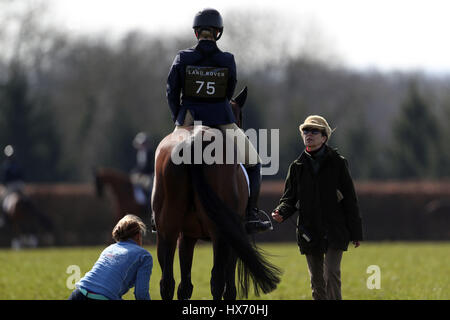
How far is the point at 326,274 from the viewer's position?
6328 mm

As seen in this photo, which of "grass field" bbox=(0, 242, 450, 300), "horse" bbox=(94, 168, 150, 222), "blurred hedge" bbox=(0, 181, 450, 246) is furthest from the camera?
"blurred hedge" bbox=(0, 181, 450, 246)

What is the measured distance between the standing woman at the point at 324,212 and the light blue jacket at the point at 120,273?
4.97 feet

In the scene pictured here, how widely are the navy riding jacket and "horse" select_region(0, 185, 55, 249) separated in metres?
16.5

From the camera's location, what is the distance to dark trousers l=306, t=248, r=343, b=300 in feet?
20.6

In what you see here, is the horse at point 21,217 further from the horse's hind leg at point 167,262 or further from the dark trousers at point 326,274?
the dark trousers at point 326,274

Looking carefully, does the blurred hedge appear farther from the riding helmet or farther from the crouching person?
the crouching person

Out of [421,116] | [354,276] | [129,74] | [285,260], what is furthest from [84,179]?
[354,276]

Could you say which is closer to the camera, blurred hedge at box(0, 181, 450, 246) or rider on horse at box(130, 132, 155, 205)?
rider on horse at box(130, 132, 155, 205)

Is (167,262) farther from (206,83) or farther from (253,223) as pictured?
(206,83)

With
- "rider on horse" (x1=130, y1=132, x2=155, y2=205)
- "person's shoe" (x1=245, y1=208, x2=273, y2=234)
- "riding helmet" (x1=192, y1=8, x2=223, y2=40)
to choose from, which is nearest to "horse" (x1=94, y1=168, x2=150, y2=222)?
"rider on horse" (x1=130, y1=132, x2=155, y2=205)

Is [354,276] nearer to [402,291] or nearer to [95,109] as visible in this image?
[402,291]

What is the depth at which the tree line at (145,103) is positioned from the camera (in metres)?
34.8

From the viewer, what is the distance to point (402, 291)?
941 cm

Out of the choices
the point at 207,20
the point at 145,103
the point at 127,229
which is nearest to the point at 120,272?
the point at 127,229
